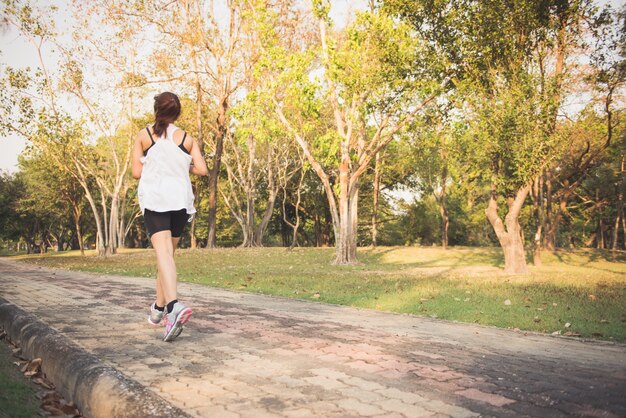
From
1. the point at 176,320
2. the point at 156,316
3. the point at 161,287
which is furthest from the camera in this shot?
the point at 156,316

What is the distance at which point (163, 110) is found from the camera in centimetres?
486

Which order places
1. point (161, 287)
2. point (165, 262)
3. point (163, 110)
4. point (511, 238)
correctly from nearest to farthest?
1. point (165, 262)
2. point (163, 110)
3. point (161, 287)
4. point (511, 238)

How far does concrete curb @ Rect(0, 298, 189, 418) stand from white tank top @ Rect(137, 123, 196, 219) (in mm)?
1409

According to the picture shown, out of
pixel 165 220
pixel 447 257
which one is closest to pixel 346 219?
pixel 447 257

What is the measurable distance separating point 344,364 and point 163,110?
287 cm

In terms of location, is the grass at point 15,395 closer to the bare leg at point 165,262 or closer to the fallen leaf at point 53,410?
the fallen leaf at point 53,410

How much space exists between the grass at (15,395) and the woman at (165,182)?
123 cm

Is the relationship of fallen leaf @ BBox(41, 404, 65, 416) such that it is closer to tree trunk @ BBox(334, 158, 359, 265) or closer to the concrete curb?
the concrete curb

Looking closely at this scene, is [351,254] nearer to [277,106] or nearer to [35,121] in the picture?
[277,106]

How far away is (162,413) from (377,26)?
1740 cm

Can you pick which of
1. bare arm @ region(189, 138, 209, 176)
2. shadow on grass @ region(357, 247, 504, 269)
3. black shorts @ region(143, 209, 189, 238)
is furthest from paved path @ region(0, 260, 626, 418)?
shadow on grass @ region(357, 247, 504, 269)

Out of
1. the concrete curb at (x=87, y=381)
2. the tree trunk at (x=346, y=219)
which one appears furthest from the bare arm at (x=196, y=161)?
the tree trunk at (x=346, y=219)

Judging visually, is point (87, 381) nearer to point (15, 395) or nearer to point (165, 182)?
point (15, 395)

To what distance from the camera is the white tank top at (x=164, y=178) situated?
4.76 m
